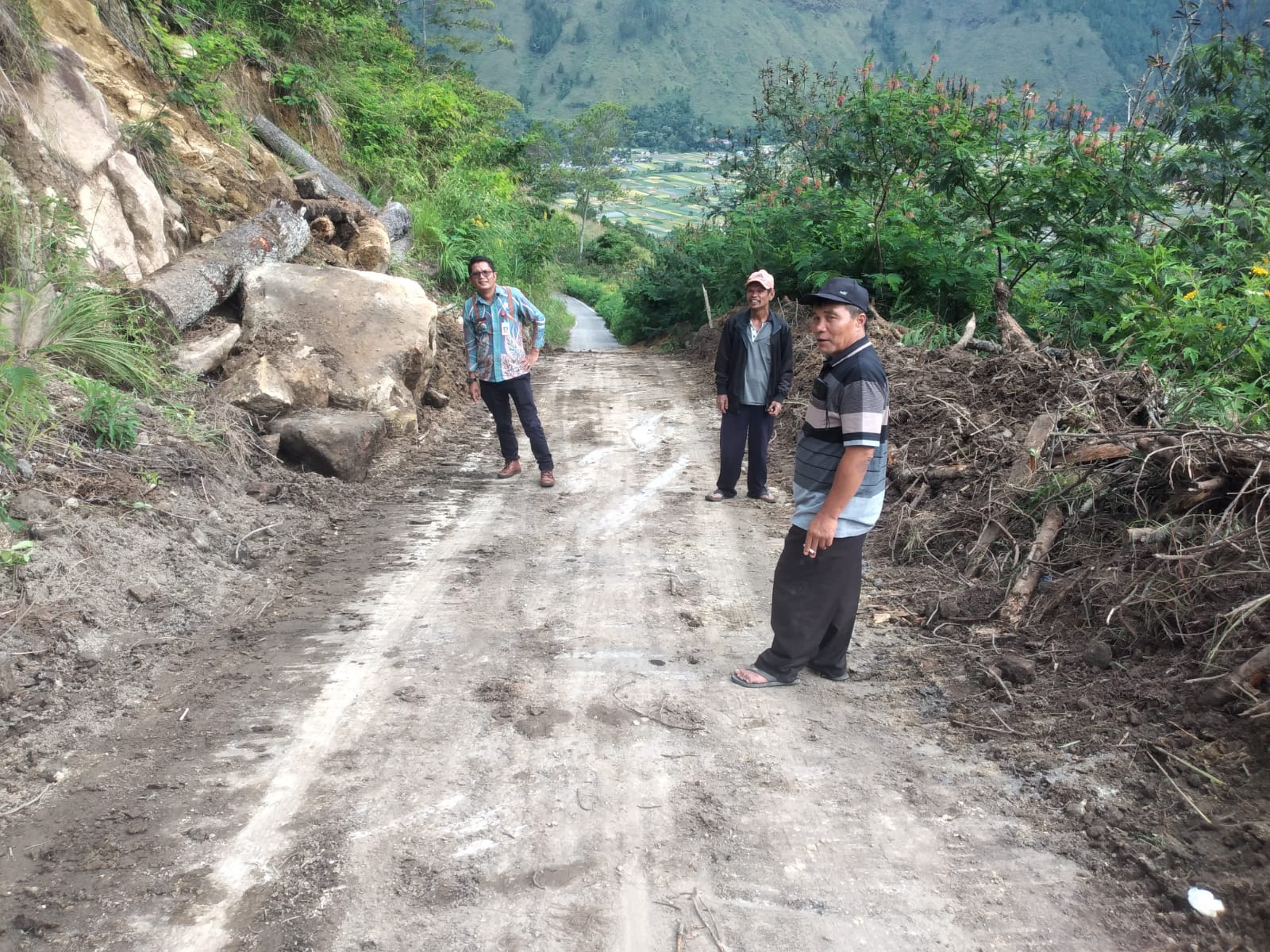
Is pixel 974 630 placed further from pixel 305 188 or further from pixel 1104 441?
pixel 305 188

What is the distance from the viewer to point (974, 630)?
157 inches

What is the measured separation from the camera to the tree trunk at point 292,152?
11.1 meters

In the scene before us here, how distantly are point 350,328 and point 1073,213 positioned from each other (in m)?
7.50

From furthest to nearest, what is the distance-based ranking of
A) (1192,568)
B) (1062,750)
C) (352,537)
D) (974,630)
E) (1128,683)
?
1. (352,537)
2. (974,630)
3. (1192,568)
4. (1128,683)
5. (1062,750)

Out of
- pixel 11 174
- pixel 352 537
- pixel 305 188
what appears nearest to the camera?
pixel 352 537

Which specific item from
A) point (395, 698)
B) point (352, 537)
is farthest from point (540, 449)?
point (395, 698)

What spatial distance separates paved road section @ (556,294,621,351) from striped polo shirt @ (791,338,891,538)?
16.8m

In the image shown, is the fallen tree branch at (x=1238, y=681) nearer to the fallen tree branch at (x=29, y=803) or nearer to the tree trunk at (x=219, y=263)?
the fallen tree branch at (x=29, y=803)

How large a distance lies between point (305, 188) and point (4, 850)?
9.68m

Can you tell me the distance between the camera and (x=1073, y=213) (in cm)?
840

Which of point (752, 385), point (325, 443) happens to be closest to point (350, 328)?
point (325, 443)

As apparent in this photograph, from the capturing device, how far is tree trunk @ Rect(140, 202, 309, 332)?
682cm

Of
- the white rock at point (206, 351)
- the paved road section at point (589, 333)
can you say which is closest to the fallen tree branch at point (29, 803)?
the white rock at point (206, 351)

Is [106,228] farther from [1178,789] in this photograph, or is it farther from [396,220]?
[1178,789]
